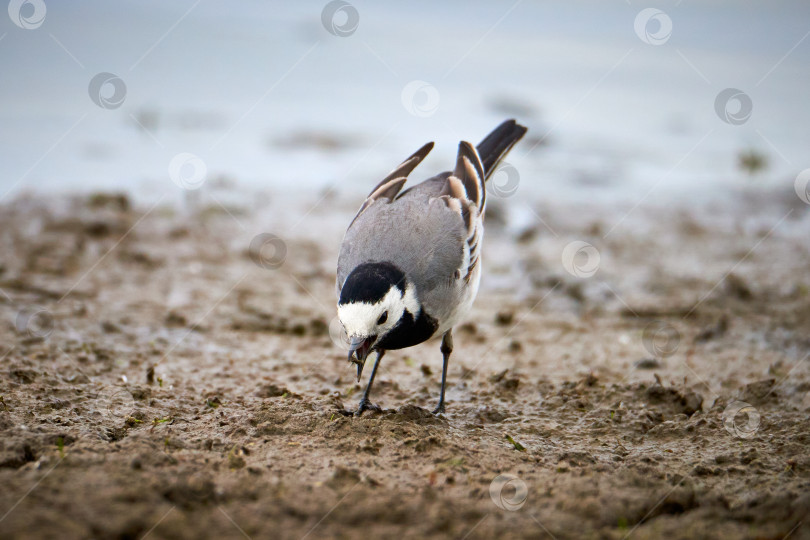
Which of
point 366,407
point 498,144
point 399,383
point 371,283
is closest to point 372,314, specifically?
point 371,283

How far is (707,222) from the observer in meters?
9.41

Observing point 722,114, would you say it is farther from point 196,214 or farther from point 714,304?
point 196,214

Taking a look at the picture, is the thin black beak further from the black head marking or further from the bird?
the black head marking

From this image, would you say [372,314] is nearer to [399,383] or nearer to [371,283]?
[371,283]

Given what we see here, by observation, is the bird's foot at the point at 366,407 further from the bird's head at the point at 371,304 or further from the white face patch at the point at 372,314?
the white face patch at the point at 372,314

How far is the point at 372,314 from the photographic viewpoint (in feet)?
13.9

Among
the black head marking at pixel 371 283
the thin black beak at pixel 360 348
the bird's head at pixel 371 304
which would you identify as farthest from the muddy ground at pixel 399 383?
the black head marking at pixel 371 283

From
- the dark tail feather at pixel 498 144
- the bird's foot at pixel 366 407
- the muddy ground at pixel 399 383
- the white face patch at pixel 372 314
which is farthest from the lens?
the dark tail feather at pixel 498 144

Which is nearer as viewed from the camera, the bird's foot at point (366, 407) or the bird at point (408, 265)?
the bird at point (408, 265)

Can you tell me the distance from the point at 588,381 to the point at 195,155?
7348mm

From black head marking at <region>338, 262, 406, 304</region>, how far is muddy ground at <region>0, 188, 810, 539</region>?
29.3 inches

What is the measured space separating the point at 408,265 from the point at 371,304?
55 centimetres

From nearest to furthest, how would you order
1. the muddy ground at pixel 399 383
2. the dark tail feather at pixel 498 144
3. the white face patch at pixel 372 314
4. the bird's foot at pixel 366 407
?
the muddy ground at pixel 399 383 < the white face patch at pixel 372 314 < the bird's foot at pixel 366 407 < the dark tail feather at pixel 498 144

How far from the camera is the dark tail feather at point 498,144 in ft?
21.3
